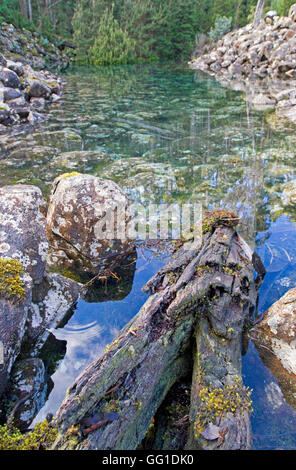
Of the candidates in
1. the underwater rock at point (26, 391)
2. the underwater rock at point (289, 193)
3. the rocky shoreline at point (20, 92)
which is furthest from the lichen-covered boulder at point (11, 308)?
the rocky shoreline at point (20, 92)

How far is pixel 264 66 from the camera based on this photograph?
2436 centimetres

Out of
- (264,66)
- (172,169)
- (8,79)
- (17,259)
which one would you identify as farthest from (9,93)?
(264,66)

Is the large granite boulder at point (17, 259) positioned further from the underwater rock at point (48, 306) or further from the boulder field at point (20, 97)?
the boulder field at point (20, 97)

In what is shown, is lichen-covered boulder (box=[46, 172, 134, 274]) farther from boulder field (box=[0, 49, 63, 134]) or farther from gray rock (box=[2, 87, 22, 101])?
gray rock (box=[2, 87, 22, 101])

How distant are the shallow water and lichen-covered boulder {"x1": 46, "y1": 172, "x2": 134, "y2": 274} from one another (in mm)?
539

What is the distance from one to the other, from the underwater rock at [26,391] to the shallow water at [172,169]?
11 cm

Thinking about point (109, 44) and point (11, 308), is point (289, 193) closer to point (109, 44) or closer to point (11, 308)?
point (11, 308)

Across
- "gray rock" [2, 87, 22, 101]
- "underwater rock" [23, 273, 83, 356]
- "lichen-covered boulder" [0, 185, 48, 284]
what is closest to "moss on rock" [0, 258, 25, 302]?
"lichen-covered boulder" [0, 185, 48, 284]

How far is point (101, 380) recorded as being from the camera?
2152 mm

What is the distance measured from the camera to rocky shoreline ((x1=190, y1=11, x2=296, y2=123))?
595 inches

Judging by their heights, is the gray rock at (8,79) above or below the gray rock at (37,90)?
above

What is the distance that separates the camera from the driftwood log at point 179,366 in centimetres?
197
